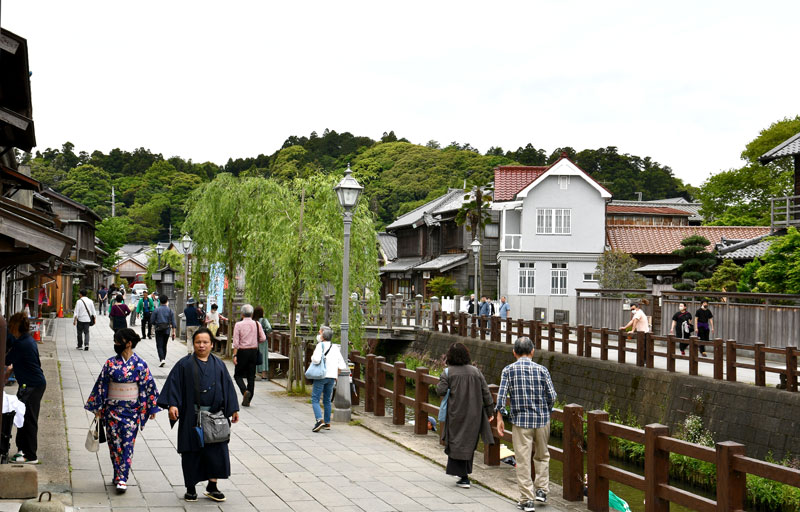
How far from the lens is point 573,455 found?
897cm

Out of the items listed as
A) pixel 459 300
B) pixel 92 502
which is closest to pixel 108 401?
pixel 92 502

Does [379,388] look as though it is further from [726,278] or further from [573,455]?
[726,278]

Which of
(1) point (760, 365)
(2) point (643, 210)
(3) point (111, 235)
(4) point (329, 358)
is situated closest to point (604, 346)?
(1) point (760, 365)

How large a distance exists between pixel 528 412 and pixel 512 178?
39.4 metres

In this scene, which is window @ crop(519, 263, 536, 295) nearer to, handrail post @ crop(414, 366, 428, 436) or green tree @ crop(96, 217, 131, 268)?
handrail post @ crop(414, 366, 428, 436)

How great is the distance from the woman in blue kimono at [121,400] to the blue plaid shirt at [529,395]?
3668 mm

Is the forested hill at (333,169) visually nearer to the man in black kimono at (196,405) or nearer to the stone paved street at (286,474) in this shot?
the stone paved street at (286,474)

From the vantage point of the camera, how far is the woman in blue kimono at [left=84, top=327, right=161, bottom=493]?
323 inches

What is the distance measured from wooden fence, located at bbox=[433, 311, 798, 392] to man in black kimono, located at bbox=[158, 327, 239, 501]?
35.7 feet

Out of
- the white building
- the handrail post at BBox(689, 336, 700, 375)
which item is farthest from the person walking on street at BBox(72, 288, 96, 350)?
the white building

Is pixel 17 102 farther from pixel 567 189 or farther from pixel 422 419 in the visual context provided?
pixel 567 189

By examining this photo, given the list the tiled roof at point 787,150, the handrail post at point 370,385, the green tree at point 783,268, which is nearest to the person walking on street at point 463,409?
the handrail post at point 370,385

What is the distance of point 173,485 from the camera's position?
887 centimetres

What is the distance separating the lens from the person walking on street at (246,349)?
50.2ft
